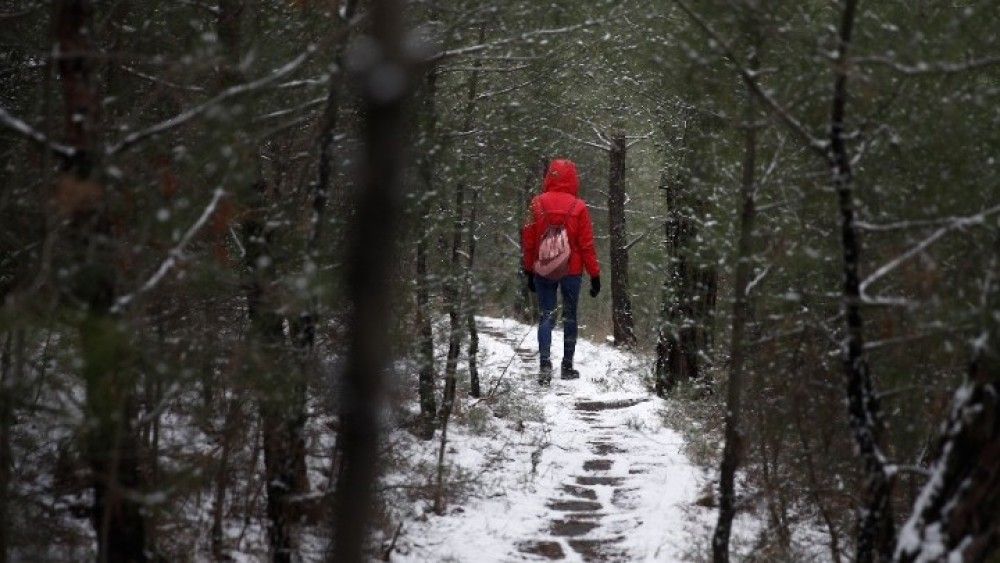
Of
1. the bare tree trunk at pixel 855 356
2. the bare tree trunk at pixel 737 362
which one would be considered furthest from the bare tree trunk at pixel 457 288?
the bare tree trunk at pixel 855 356

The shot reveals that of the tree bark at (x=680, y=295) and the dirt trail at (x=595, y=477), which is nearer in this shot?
the dirt trail at (x=595, y=477)

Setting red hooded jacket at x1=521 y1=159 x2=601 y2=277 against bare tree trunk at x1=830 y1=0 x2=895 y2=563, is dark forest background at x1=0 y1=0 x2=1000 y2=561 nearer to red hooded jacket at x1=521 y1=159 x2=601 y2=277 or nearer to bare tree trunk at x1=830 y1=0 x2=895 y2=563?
bare tree trunk at x1=830 y1=0 x2=895 y2=563

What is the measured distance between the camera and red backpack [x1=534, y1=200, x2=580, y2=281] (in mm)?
9945

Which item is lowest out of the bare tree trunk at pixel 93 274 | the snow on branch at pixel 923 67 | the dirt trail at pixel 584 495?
the dirt trail at pixel 584 495

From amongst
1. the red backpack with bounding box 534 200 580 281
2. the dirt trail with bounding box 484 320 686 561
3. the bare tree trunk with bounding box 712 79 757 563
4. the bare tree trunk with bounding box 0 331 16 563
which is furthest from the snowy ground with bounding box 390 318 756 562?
the bare tree trunk with bounding box 0 331 16 563

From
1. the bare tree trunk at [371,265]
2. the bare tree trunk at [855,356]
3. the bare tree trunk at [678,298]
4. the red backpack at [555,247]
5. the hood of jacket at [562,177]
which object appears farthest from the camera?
the red backpack at [555,247]

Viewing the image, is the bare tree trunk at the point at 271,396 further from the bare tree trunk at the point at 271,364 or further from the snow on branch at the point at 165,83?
the snow on branch at the point at 165,83

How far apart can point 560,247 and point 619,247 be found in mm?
4164

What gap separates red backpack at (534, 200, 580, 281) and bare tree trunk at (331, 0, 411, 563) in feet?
24.5

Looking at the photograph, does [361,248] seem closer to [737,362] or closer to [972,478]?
[972,478]

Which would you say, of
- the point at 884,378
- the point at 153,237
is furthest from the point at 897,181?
Result: the point at 153,237

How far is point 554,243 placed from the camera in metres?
9.98

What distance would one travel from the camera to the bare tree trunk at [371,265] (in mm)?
2395

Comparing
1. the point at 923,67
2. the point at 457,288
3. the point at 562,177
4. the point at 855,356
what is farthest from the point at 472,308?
the point at 562,177
